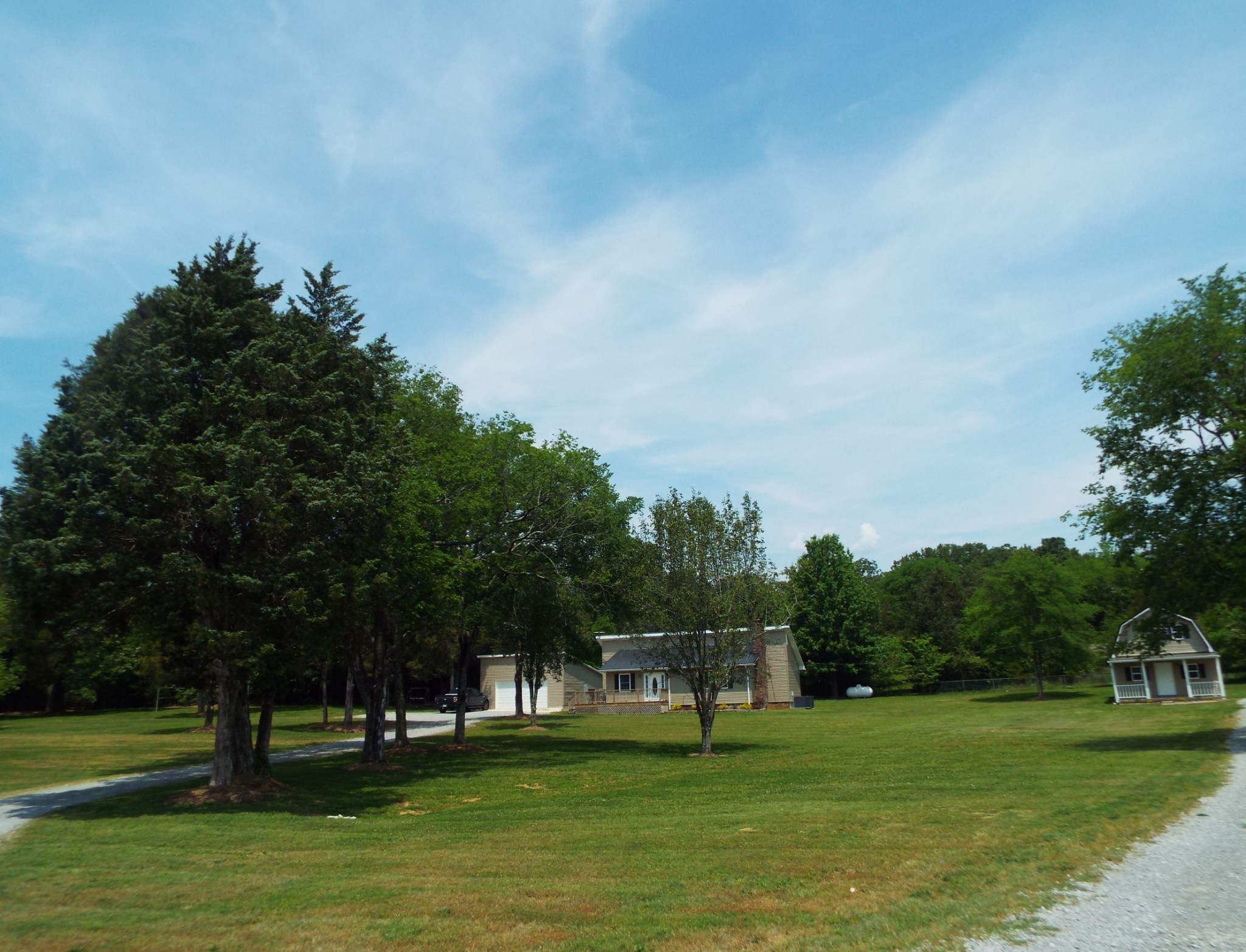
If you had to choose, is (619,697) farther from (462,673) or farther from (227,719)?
(227,719)

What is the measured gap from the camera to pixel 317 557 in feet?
55.4

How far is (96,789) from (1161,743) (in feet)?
87.3

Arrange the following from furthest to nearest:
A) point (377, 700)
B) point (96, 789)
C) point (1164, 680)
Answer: point (1164, 680) → point (377, 700) → point (96, 789)

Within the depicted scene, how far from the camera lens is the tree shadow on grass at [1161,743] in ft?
Result: 70.7

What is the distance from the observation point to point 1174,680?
48.8 metres

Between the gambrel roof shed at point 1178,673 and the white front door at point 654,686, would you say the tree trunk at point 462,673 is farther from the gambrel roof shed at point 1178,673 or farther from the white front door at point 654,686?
the gambrel roof shed at point 1178,673

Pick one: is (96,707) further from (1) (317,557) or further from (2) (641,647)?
(1) (317,557)

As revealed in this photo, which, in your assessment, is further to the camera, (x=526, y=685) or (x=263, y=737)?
(x=526, y=685)

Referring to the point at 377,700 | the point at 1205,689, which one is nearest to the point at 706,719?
the point at 377,700

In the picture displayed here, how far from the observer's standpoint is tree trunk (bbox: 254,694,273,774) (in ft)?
63.9

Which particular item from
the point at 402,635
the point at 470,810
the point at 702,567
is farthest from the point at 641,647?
the point at 470,810

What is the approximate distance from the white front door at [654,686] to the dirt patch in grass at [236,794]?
4128 centimetres

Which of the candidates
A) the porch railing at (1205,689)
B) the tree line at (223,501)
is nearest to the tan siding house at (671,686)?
the porch railing at (1205,689)

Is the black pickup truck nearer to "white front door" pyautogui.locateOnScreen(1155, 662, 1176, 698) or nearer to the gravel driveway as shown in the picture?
"white front door" pyautogui.locateOnScreen(1155, 662, 1176, 698)
